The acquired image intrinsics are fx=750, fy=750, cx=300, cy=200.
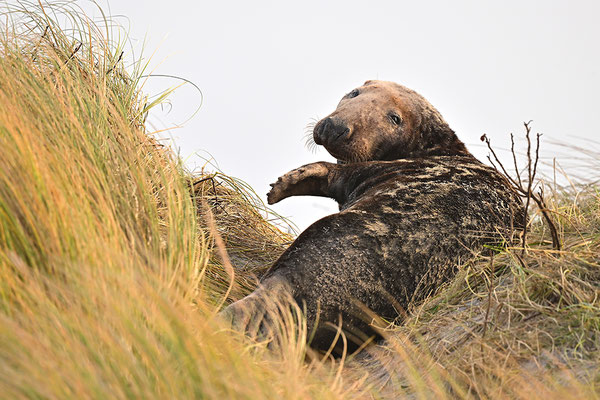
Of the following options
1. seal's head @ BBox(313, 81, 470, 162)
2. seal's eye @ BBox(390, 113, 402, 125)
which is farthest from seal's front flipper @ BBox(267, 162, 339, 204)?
seal's eye @ BBox(390, 113, 402, 125)

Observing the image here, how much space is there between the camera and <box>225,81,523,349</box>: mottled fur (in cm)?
430

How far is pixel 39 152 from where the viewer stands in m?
2.96

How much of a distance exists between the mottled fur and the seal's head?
2cm

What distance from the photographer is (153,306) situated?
259 cm

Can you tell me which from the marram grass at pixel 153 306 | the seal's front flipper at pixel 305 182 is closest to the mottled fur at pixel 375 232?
the seal's front flipper at pixel 305 182

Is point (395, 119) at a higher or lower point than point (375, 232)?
higher

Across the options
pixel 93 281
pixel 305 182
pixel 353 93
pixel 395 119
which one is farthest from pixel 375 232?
pixel 353 93

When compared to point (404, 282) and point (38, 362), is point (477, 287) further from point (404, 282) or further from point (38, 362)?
point (38, 362)

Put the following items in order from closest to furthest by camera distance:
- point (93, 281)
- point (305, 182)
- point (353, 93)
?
point (93, 281) → point (305, 182) → point (353, 93)

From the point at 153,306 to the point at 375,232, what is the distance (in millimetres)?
2186

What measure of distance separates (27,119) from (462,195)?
292 centimetres

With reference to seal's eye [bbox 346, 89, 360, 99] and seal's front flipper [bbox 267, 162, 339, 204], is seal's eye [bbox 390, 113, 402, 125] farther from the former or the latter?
seal's front flipper [bbox 267, 162, 339, 204]

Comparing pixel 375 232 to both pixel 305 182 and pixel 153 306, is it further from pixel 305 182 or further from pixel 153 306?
pixel 153 306

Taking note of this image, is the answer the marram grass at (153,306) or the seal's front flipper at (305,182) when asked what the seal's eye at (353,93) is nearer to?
the seal's front flipper at (305,182)
